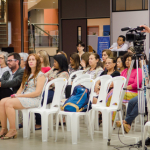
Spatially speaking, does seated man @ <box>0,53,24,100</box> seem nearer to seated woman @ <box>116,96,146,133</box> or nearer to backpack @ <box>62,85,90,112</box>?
backpack @ <box>62,85,90,112</box>

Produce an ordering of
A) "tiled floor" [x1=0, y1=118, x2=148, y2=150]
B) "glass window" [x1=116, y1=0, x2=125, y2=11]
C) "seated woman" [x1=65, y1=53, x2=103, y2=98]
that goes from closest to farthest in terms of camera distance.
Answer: "tiled floor" [x1=0, y1=118, x2=148, y2=150] → "seated woman" [x1=65, y1=53, x2=103, y2=98] → "glass window" [x1=116, y1=0, x2=125, y2=11]

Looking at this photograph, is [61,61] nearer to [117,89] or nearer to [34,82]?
[34,82]

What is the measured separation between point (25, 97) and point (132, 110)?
5.21 ft

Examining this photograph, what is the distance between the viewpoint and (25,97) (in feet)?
14.4

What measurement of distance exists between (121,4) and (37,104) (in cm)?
590

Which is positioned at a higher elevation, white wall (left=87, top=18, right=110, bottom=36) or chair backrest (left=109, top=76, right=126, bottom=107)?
white wall (left=87, top=18, right=110, bottom=36)

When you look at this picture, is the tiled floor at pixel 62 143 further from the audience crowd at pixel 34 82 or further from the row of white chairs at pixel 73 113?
the audience crowd at pixel 34 82

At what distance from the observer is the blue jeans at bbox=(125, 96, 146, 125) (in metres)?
4.48

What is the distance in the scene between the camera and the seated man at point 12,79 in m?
4.90

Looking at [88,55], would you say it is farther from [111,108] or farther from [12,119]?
[12,119]

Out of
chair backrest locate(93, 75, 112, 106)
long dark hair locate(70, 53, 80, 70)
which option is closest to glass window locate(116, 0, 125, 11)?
long dark hair locate(70, 53, 80, 70)

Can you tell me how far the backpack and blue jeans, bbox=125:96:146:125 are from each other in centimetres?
78

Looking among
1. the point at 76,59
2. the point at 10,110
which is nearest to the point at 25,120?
the point at 10,110

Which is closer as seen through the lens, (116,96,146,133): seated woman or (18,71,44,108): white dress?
(18,71,44,108): white dress
